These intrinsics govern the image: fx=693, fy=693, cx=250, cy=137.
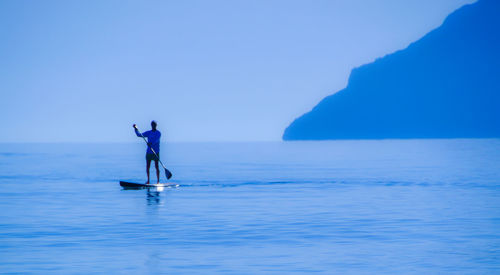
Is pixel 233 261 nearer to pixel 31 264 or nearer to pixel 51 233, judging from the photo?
pixel 31 264

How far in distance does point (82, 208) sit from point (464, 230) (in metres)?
11.1

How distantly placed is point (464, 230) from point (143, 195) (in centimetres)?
1360

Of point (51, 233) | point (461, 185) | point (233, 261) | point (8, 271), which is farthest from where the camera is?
point (461, 185)

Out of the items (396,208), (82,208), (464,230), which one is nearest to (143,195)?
(82,208)

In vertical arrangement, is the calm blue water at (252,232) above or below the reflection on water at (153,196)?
below

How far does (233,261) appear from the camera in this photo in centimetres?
1212

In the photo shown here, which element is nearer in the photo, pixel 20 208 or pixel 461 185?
pixel 20 208

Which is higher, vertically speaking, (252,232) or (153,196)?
(153,196)

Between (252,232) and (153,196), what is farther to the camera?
(153,196)

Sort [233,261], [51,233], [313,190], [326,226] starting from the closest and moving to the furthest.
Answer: [233,261] < [51,233] < [326,226] < [313,190]

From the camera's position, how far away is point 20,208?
20859mm

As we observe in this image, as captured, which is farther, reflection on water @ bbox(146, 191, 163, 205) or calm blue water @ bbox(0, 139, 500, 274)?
reflection on water @ bbox(146, 191, 163, 205)

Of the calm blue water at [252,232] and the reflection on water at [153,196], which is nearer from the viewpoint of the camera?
the calm blue water at [252,232]

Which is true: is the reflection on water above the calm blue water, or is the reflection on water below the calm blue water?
above
